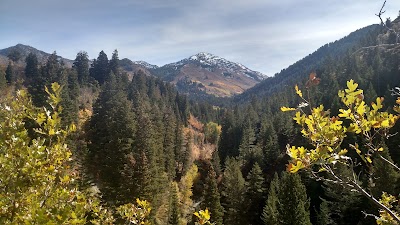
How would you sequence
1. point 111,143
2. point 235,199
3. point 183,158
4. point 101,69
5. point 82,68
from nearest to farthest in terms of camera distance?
1. point 235,199
2. point 111,143
3. point 183,158
4. point 82,68
5. point 101,69

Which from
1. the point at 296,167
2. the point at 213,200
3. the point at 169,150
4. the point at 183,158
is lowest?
the point at 213,200

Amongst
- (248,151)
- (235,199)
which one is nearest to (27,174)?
(235,199)

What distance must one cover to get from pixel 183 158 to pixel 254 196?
2178 cm

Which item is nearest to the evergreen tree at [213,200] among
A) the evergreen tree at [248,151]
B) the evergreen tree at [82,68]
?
the evergreen tree at [248,151]

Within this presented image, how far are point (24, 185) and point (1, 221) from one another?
0.61 meters

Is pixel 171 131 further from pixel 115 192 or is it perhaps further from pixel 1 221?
pixel 1 221

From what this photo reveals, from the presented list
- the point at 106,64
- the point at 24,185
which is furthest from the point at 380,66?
the point at 24,185

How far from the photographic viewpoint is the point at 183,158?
59.4 metres

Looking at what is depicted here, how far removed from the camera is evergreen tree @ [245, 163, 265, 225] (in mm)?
39812

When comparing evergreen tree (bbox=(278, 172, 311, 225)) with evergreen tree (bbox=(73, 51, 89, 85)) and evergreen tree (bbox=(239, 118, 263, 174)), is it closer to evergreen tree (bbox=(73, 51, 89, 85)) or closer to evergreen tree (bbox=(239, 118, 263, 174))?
evergreen tree (bbox=(239, 118, 263, 174))

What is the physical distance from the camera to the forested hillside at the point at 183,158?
3.53 meters

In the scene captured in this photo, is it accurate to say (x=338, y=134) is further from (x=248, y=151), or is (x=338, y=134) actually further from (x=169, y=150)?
(x=248, y=151)

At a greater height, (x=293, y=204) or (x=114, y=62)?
(x=114, y=62)

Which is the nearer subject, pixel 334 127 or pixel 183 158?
pixel 334 127
